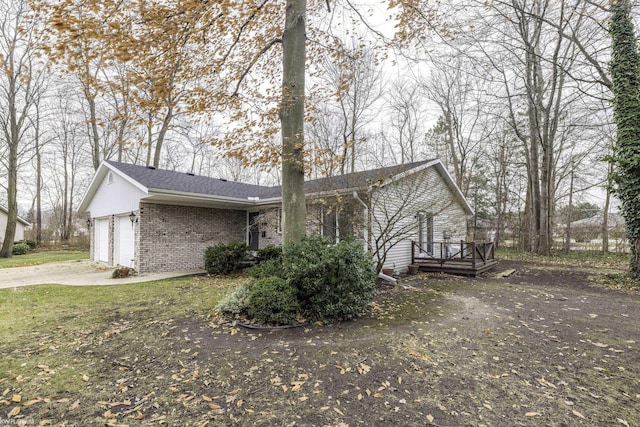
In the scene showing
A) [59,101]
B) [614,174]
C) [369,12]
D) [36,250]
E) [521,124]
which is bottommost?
[36,250]

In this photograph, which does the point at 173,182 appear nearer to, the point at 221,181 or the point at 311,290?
the point at 221,181

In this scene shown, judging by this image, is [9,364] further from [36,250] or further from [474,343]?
[36,250]

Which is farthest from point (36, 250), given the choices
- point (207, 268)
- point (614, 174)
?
point (614, 174)

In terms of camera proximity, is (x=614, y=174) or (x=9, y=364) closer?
(x=9, y=364)

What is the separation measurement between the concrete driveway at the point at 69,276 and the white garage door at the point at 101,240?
1219 millimetres

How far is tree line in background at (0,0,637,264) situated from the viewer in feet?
16.3

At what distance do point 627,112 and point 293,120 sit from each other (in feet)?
28.8

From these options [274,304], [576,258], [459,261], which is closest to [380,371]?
[274,304]

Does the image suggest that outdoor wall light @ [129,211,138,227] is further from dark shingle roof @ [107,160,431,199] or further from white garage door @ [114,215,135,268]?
dark shingle roof @ [107,160,431,199]

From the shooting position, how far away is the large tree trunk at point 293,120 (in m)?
5.47

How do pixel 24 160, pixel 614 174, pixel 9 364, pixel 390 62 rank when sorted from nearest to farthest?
pixel 9 364, pixel 390 62, pixel 614 174, pixel 24 160

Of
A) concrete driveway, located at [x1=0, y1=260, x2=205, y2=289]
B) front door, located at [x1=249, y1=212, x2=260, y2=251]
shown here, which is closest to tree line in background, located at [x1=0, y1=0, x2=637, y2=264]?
front door, located at [x1=249, y1=212, x2=260, y2=251]

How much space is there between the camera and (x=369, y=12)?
6.38 metres

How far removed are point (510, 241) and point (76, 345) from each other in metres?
21.5
